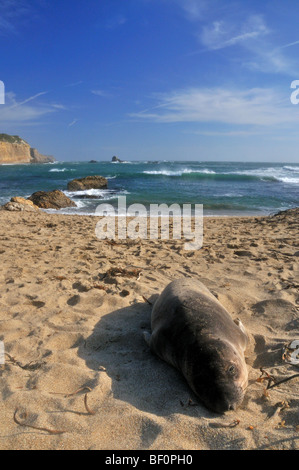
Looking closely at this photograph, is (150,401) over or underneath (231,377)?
underneath

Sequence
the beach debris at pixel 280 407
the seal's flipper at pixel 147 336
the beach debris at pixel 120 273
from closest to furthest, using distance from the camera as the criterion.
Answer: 1. the beach debris at pixel 280 407
2. the seal's flipper at pixel 147 336
3. the beach debris at pixel 120 273

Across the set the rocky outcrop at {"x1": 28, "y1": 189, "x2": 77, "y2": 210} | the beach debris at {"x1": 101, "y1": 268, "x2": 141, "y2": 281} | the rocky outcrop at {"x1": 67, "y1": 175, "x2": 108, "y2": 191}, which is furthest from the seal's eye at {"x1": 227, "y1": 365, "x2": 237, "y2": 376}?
the rocky outcrop at {"x1": 67, "y1": 175, "x2": 108, "y2": 191}

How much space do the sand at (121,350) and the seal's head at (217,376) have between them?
91 mm

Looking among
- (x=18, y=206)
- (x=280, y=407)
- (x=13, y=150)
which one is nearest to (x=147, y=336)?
(x=280, y=407)

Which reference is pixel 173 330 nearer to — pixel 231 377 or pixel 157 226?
pixel 231 377

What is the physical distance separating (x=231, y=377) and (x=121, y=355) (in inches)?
47.7

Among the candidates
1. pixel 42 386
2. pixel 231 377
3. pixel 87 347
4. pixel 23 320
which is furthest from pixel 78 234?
pixel 231 377

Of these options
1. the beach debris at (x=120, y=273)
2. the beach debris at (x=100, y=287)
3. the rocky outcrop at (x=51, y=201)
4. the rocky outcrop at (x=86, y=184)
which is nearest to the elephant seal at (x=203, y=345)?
the beach debris at (x=100, y=287)

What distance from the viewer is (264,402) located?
2.55m

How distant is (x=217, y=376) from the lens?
2.46 metres

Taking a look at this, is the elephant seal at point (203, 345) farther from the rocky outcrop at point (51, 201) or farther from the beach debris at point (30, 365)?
the rocky outcrop at point (51, 201)

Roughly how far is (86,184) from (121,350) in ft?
70.8

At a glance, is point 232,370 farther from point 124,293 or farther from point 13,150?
point 13,150

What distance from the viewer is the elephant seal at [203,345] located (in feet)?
8.08
